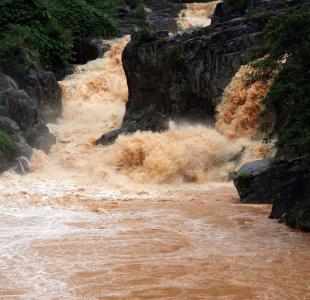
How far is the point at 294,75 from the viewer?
9320 mm

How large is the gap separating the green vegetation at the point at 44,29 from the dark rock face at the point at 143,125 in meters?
4.74

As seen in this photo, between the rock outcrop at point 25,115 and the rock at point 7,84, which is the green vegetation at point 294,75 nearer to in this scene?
the rock outcrop at point 25,115

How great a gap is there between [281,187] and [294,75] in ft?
9.05

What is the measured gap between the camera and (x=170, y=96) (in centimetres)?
2084

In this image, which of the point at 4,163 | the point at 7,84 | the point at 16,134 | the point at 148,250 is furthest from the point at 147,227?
the point at 7,84

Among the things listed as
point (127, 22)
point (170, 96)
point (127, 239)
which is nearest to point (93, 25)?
point (127, 22)

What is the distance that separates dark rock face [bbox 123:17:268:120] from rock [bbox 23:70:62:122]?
10.3 ft

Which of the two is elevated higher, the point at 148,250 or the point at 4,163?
the point at 148,250

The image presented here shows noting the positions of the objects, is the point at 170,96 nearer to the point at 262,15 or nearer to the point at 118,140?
the point at 118,140

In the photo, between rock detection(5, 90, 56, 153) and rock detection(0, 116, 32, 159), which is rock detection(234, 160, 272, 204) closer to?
rock detection(0, 116, 32, 159)

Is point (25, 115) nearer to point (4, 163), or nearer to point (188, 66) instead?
point (4, 163)

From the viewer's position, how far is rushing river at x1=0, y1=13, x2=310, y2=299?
7422 millimetres

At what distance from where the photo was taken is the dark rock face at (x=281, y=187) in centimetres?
1019

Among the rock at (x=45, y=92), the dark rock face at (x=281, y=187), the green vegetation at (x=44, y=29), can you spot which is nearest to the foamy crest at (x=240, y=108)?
the dark rock face at (x=281, y=187)
